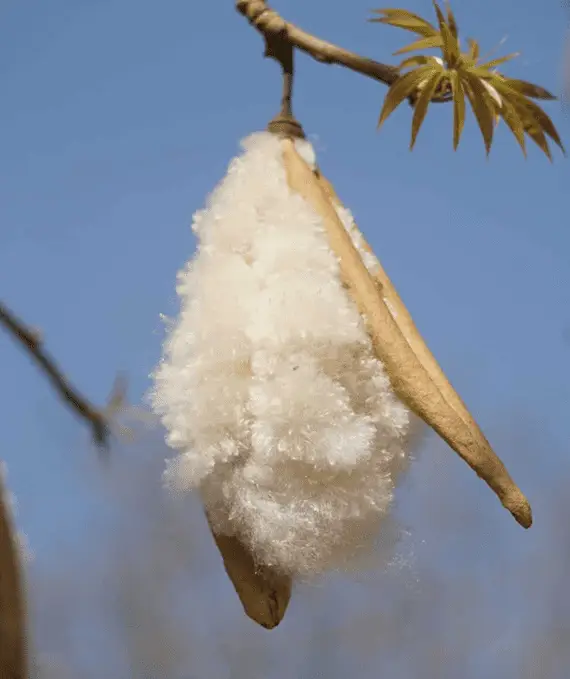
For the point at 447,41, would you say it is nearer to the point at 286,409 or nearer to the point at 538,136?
the point at 538,136

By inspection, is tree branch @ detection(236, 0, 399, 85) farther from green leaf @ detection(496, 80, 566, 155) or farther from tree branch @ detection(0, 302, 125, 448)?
tree branch @ detection(0, 302, 125, 448)

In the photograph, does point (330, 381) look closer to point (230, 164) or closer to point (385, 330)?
point (385, 330)

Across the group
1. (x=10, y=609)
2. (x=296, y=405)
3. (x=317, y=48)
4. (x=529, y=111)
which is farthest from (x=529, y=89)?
(x=10, y=609)

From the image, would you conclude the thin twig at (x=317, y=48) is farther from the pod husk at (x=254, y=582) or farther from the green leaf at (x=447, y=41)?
the pod husk at (x=254, y=582)

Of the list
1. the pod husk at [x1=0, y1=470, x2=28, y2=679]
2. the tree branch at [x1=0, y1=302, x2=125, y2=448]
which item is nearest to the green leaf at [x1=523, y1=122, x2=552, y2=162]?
the tree branch at [x1=0, y1=302, x2=125, y2=448]

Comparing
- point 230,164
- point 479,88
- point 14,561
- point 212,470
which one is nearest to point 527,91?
point 479,88
